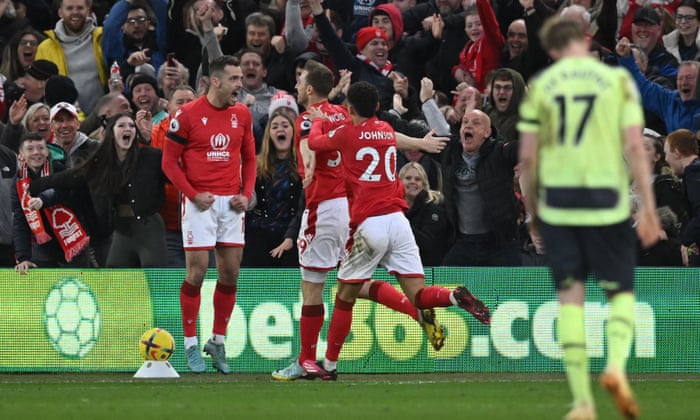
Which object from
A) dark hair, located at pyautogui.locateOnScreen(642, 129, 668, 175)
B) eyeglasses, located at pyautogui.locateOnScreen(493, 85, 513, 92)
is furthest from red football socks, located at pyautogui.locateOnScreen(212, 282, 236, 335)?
dark hair, located at pyautogui.locateOnScreen(642, 129, 668, 175)

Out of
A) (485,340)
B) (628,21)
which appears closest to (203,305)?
(485,340)

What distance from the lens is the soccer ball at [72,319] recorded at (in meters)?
14.6

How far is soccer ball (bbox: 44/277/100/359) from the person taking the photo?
14617 mm

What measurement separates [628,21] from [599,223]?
31.6ft

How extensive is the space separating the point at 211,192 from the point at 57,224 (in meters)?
2.33

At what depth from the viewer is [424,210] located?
49.7 feet

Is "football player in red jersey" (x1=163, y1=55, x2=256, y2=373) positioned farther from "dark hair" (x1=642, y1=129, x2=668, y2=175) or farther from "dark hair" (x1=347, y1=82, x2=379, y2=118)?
"dark hair" (x1=642, y1=129, x2=668, y2=175)

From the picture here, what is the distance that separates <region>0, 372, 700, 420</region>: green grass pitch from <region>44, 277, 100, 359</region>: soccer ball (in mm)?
796

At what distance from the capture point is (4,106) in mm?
17859

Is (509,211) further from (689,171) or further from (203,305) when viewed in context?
(203,305)

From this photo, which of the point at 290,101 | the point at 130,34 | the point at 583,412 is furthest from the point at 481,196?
the point at 583,412

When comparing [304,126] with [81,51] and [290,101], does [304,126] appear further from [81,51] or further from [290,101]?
[81,51]

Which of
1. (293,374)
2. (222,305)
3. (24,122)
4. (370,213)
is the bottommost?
(293,374)

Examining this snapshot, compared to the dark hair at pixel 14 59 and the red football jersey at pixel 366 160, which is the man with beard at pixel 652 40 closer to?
the red football jersey at pixel 366 160
